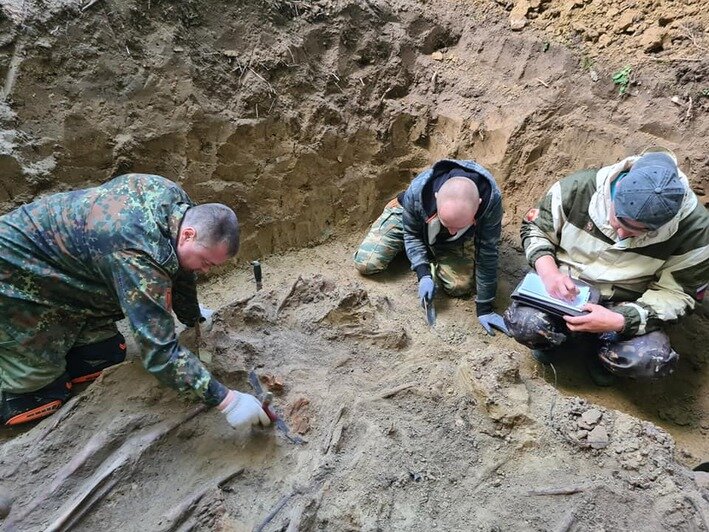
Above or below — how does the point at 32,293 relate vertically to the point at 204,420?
above

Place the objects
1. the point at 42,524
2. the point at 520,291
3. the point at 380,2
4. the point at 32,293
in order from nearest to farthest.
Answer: the point at 42,524
the point at 32,293
the point at 520,291
the point at 380,2

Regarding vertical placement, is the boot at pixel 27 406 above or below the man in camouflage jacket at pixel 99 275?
below

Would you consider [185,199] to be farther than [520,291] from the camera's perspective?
No

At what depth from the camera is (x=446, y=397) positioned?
241cm

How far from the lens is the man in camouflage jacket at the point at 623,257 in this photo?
96.3 inches

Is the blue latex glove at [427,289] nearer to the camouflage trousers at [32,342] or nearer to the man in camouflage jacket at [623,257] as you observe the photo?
the man in camouflage jacket at [623,257]

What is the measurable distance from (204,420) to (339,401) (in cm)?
63

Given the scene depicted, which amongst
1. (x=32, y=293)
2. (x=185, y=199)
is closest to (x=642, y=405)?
(x=185, y=199)

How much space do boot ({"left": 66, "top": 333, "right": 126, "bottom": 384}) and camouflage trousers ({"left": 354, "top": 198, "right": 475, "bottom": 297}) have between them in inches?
73.3

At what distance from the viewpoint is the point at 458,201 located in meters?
2.83

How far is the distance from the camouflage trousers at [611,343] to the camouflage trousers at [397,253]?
54 cm

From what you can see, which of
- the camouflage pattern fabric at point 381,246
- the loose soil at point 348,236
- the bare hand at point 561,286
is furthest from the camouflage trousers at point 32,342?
the bare hand at point 561,286

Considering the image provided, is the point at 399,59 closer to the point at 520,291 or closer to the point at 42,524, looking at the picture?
the point at 520,291

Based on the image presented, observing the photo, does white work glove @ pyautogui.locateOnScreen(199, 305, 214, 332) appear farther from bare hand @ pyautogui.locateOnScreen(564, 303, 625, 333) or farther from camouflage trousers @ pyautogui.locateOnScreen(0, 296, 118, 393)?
bare hand @ pyautogui.locateOnScreen(564, 303, 625, 333)
